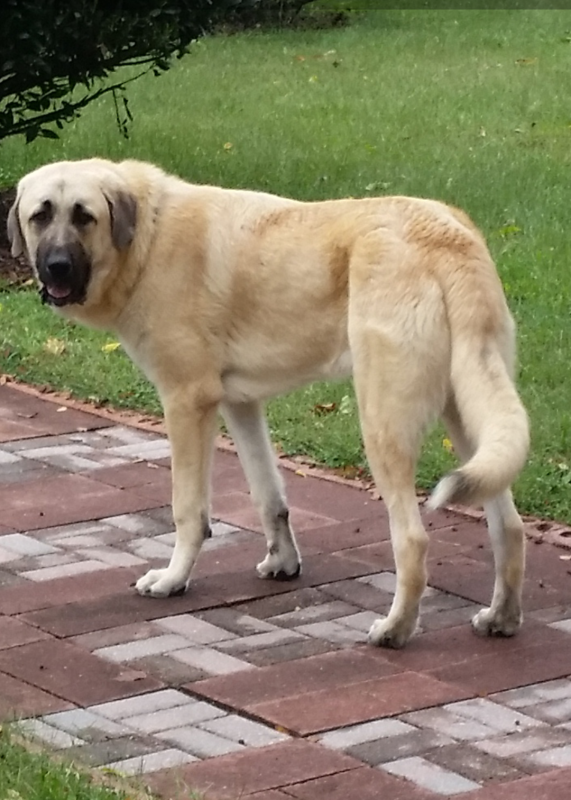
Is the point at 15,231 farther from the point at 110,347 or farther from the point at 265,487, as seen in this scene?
the point at 110,347

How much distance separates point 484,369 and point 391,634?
905mm

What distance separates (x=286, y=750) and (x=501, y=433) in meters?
1.14

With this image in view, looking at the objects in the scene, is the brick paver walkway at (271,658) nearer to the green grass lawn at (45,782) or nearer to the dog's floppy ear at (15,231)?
the green grass lawn at (45,782)

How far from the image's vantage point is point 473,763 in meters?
3.99

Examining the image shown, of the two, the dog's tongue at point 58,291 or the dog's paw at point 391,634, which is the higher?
the dog's tongue at point 58,291

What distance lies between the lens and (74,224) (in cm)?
529

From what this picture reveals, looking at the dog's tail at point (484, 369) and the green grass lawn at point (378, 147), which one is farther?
the green grass lawn at point (378, 147)

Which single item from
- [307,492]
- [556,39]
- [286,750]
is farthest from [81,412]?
[556,39]

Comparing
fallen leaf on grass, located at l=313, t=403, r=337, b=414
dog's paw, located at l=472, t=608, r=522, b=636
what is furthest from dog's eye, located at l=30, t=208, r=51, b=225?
fallen leaf on grass, located at l=313, t=403, r=337, b=414

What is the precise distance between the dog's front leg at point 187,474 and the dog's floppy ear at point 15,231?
0.80 m

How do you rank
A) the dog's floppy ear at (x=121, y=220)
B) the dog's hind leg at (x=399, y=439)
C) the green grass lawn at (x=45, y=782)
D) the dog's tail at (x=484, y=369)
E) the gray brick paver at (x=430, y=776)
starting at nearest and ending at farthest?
the green grass lawn at (x=45, y=782), the gray brick paver at (x=430, y=776), the dog's tail at (x=484, y=369), the dog's hind leg at (x=399, y=439), the dog's floppy ear at (x=121, y=220)

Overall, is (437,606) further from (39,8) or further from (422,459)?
(39,8)

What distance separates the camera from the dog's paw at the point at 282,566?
18.2 feet

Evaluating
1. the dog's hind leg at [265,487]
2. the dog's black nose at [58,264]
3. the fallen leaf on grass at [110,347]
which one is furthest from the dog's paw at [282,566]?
the fallen leaf on grass at [110,347]
